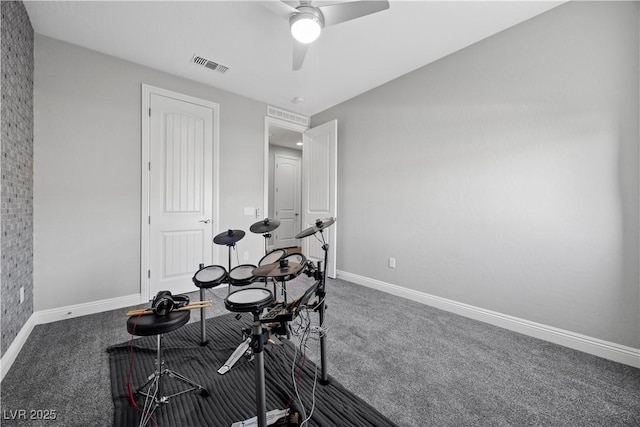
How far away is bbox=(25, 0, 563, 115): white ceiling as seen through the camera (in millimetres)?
2141

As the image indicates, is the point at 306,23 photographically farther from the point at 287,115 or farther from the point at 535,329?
the point at 535,329

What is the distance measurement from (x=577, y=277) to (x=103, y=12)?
4.59 m

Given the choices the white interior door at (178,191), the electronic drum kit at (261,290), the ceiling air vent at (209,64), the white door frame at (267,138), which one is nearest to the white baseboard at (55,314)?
the white interior door at (178,191)

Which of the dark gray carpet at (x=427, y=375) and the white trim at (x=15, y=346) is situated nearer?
the dark gray carpet at (x=427, y=375)

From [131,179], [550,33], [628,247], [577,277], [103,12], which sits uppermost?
[103,12]

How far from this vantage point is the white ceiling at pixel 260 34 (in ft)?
7.02

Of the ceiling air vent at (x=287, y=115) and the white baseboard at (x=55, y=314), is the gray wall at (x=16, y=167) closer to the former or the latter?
the white baseboard at (x=55, y=314)

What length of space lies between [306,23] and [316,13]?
0.11 m

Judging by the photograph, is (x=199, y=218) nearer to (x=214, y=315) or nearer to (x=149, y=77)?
(x=214, y=315)

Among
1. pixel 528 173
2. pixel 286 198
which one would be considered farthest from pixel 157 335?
pixel 286 198

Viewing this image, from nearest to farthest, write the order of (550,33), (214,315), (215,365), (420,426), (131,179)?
(420,426)
(215,365)
(550,33)
(214,315)
(131,179)

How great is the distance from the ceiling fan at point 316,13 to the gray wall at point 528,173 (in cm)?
146

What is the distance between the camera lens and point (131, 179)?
289 cm

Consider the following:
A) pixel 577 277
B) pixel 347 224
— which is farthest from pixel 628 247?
pixel 347 224
